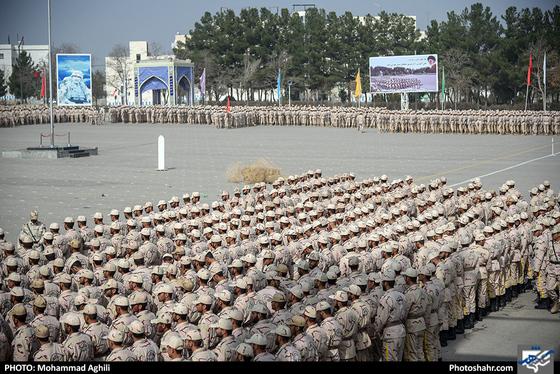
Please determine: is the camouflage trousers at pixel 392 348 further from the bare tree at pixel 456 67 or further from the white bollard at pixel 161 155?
the bare tree at pixel 456 67

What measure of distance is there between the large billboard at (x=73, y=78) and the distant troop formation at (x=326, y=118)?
9.33 metres

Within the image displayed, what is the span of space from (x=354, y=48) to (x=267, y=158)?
45635 mm

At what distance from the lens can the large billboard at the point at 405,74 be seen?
5012 centimetres

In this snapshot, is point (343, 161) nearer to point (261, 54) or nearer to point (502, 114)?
point (502, 114)

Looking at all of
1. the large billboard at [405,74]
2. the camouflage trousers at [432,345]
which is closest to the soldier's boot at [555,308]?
the camouflage trousers at [432,345]

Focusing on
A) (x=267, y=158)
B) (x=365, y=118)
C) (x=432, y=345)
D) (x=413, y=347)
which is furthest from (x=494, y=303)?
(x=365, y=118)

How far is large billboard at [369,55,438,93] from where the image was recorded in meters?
50.1

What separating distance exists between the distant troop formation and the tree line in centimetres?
1840

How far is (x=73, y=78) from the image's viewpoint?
121ft

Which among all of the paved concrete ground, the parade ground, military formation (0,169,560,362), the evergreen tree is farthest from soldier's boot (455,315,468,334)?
the evergreen tree

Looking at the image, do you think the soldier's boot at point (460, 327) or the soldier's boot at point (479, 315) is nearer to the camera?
the soldier's boot at point (460, 327)

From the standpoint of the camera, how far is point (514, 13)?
6150cm

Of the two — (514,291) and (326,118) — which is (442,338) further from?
(326,118)

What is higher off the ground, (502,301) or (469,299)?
(469,299)
